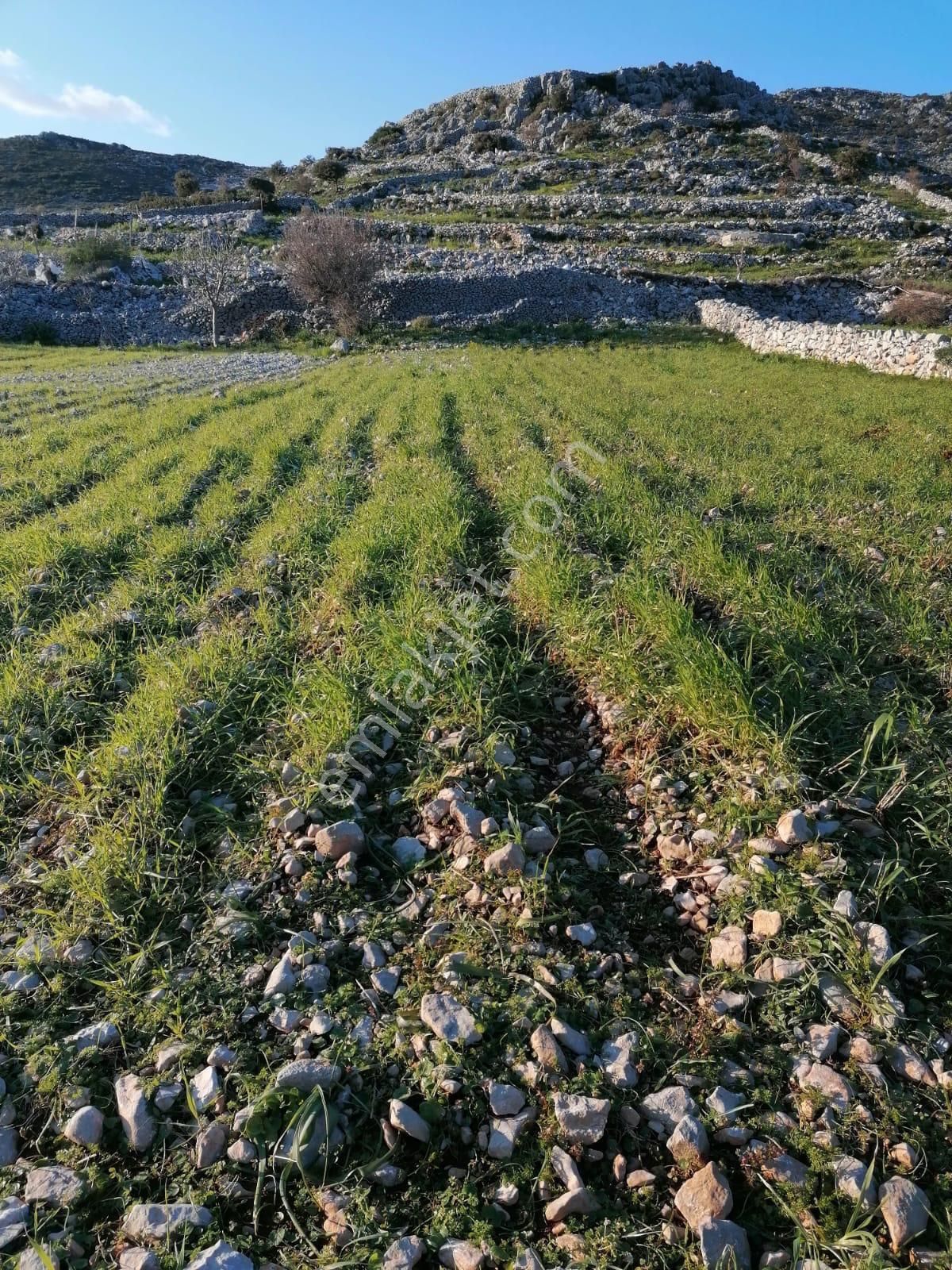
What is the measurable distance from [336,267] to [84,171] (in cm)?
7598

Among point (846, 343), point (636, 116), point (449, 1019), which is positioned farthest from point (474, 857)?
point (636, 116)

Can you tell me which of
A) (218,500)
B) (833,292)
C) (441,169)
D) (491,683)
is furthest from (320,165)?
(491,683)

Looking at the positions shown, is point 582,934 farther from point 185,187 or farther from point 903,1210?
point 185,187

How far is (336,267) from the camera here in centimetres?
3534

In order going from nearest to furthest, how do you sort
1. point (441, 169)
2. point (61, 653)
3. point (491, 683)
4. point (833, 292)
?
point (491, 683) < point (61, 653) < point (833, 292) < point (441, 169)

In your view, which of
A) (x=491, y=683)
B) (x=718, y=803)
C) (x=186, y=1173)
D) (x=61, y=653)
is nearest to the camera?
(x=186, y=1173)

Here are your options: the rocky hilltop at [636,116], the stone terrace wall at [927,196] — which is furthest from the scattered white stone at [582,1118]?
the rocky hilltop at [636,116]

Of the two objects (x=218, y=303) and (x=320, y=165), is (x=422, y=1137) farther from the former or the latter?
(x=320, y=165)

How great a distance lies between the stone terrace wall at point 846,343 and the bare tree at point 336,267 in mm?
18069

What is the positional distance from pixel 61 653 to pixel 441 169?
86268 mm

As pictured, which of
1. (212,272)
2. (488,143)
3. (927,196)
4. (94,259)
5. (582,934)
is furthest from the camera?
(488,143)

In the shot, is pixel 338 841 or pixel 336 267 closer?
pixel 338 841

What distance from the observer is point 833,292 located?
39.0m

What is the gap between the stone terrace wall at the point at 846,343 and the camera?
20.0 metres
